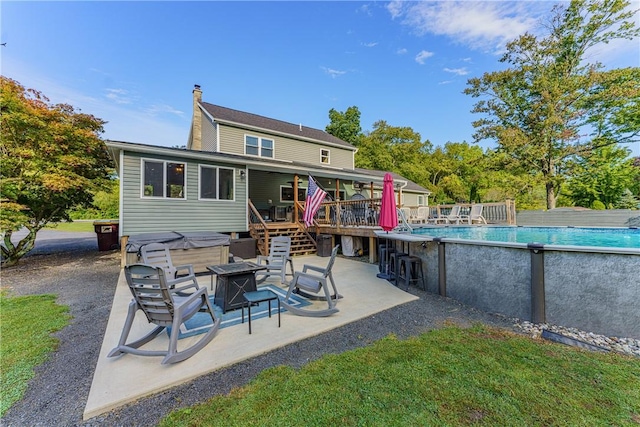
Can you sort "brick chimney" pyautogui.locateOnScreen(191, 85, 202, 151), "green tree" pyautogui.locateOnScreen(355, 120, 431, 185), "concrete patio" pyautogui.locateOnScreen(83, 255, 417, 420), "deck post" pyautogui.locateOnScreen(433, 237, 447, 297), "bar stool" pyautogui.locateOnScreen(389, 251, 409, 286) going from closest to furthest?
"concrete patio" pyautogui.locateOnScreen(83, 255, 417, 420) < "deck post" pyautogui.locateOnScreen(433, 237, 447, 297) < "bar stool" pyautogui.locateOnScreen(389, 251, 409, 286) < "brick chimney" pyautogui.locateOnScreen(191, 85, 202, 151) < "green tree" pyautogui.locateOnScreen(355, 120, 431, 185)

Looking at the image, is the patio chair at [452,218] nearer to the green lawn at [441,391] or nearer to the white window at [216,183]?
the white window at [216,183]

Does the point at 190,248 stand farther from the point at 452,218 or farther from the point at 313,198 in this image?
the point at 452,218

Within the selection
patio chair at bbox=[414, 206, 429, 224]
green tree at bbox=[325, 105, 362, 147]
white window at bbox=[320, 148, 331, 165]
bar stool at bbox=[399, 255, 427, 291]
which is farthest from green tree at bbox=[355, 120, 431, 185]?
bar stool at bbox=[399, 255, 427, 291]

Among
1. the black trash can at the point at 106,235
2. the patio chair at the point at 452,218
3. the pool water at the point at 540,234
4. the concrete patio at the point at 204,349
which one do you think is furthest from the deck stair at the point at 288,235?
the patio chair at the point at 452,218

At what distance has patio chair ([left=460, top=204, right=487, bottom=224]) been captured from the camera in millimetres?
13191

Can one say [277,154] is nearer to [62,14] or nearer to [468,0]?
[62,14]

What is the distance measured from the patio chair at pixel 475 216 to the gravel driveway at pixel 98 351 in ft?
30.5

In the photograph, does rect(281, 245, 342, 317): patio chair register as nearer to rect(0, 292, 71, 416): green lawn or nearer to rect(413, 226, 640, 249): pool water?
rect(0, 292, 71, 416): green lawn

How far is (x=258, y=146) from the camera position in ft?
47.2

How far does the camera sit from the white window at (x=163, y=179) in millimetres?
8641

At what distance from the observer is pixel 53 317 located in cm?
435

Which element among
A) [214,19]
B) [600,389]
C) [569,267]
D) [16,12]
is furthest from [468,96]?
[16,12]

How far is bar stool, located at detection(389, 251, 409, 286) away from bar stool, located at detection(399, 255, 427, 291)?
93 mm

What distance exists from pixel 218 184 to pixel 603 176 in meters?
25.2
